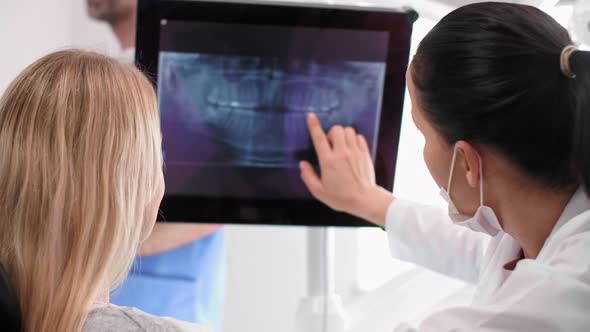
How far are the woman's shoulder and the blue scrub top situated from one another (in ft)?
2.79

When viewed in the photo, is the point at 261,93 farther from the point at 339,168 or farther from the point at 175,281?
the point at 175,281

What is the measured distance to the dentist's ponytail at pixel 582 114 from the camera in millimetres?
874

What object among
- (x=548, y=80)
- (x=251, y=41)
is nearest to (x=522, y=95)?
(x=548, y=80)

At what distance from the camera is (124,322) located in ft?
2.73

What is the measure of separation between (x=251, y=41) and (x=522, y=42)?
1.51 ft

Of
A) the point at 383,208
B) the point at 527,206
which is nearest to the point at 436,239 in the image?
the point at 383,208

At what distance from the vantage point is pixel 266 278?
7.34ft

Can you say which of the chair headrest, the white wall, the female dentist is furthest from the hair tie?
the white wall

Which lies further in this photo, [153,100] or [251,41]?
[251,41]

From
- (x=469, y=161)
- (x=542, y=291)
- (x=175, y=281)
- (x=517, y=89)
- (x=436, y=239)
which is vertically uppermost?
(x=517, y=89)

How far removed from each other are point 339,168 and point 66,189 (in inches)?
22.8

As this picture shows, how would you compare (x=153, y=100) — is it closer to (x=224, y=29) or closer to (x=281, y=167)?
(x=224, y=29)

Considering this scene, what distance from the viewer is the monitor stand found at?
1.52 meters

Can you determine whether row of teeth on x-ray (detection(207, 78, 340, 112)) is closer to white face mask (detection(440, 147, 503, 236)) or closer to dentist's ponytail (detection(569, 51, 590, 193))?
white face mask (detection(440, 147, 503, 236))
